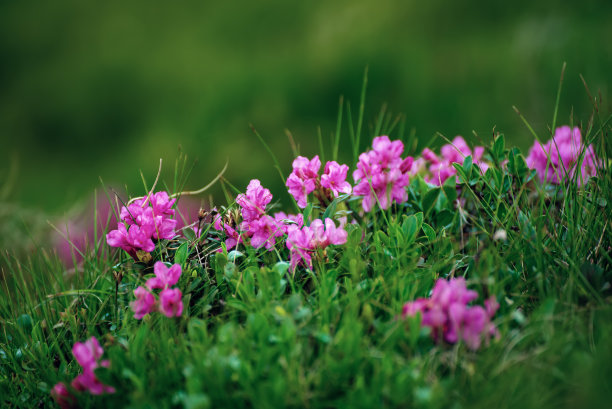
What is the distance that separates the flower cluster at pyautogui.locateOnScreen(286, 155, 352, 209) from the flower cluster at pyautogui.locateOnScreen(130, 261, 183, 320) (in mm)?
447

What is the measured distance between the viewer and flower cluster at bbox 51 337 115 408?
4.27 ft

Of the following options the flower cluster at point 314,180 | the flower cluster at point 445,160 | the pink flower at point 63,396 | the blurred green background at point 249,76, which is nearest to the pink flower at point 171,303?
the pink flower at point 63,396

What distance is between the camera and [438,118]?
5016 mm

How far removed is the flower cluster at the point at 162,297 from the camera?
140cm

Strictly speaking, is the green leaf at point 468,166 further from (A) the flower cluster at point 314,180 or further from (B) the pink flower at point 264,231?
(B) the pink flower at point 264,231

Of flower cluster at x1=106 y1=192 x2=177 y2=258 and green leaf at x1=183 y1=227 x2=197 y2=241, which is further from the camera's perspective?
green leaf at x1=183 y1=227 x2=197 y2=241

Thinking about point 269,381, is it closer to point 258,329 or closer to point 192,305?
point 258,329

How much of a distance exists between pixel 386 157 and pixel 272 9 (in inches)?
199

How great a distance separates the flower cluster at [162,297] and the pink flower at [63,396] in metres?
0.22

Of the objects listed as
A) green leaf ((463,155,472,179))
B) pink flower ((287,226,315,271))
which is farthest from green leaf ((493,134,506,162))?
pink flower ((287,226,315,271))

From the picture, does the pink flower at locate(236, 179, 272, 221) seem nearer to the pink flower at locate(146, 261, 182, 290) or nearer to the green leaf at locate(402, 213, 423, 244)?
the pink flower at locate(146, 261, 182, 290)

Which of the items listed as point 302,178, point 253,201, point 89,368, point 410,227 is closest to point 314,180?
point 302,178

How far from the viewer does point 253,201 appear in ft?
5.54

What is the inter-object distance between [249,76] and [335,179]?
3984 mm
